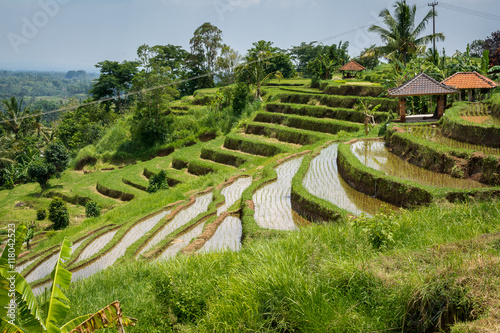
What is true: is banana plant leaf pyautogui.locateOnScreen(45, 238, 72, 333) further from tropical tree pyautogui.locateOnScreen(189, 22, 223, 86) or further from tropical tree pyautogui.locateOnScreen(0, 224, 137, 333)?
tropical tree pyautogui.locateOnScreen(189, 22, 223, 86)

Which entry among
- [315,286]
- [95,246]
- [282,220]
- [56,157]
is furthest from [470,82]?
[56,157]

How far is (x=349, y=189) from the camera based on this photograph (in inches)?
419

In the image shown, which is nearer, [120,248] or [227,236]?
[227,236]

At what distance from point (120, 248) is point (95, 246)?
143 cm

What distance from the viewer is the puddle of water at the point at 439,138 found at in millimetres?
10367

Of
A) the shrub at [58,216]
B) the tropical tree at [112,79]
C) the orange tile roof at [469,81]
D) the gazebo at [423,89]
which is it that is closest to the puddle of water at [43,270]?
the shrub at [58,216]

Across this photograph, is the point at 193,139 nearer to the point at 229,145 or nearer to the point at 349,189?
the point at 229,145

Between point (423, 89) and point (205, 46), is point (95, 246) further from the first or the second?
point (205, 46)

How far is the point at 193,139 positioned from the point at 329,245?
80.2ft

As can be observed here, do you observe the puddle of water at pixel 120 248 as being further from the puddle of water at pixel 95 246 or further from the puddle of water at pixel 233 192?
the puddle of water at pixel 233 192

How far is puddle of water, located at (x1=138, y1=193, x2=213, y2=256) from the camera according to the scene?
392 inches

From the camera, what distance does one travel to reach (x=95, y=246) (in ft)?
36.6

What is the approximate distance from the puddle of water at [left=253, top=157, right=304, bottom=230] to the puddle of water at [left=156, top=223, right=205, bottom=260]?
61.8 inches

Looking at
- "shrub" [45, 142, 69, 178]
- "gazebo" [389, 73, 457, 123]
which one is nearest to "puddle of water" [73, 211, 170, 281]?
"gazebo" [389, 73, 457, 123]
